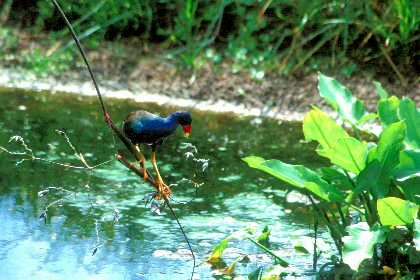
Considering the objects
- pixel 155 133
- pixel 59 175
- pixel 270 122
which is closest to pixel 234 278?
pixel 155 133

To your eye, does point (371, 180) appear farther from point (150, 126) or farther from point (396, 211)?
point (150, 126)

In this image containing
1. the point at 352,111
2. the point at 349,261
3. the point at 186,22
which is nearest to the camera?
the point at 349,261

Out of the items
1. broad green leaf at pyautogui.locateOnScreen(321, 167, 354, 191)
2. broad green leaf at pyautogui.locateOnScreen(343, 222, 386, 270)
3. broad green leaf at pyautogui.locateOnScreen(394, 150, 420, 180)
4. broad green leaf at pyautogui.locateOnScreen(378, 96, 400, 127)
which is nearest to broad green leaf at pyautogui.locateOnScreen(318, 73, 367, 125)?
broad green leaf at pyautogui.locateOnScreen(378, 96, 400, 127)

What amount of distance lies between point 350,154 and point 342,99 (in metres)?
0.59

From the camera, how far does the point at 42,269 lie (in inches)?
137

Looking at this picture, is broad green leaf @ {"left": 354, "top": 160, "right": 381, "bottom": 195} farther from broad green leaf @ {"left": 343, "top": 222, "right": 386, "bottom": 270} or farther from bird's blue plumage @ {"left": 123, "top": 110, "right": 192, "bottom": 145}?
bird's blue plumage @ {"left": 123, "top": 110, "right": 192, "bottom": 145}

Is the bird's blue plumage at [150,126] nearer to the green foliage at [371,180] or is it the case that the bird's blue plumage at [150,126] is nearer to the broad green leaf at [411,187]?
the green foliage at [371,180]

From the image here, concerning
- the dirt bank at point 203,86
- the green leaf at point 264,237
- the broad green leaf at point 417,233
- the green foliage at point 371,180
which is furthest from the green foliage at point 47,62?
the broad green leaf at point 417,233

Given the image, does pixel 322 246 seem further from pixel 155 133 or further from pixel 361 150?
pixel 155 133

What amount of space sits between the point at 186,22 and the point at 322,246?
3337 millimetres

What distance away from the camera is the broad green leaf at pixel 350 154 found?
3.34 m

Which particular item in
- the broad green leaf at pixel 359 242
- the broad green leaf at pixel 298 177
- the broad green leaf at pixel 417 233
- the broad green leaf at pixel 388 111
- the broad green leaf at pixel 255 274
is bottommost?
the broad green leaf at pixel 255 274

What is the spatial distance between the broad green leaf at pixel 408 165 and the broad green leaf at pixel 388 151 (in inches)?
1.3

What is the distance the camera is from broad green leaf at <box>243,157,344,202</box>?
3451mm
